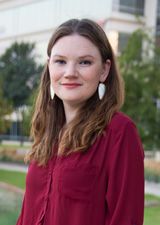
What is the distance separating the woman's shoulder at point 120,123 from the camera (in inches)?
73.8

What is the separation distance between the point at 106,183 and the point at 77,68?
0.45 meters

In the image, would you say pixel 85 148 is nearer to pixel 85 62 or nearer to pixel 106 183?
pixel 106 183

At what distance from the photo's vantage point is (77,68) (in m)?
1.99

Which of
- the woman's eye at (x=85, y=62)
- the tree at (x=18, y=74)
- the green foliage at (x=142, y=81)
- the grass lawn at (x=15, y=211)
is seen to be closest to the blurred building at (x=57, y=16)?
the tree at (x=18, y=74)

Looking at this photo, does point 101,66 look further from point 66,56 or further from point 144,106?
point 144,106

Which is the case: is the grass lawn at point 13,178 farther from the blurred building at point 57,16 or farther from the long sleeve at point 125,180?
the blurred building at point 57,16

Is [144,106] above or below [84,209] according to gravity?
below

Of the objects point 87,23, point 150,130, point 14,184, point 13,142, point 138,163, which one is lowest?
point 13,142

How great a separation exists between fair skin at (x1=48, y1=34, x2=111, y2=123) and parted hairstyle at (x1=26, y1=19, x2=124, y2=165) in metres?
0.03

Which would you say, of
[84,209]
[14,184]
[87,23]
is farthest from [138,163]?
[14,184]

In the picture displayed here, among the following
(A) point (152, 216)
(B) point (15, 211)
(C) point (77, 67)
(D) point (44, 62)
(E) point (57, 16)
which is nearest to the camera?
(C) point (77, 67)

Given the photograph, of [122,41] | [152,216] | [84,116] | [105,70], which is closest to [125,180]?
[84,116]

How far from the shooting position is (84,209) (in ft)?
6.12

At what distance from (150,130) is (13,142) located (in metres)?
27.5
